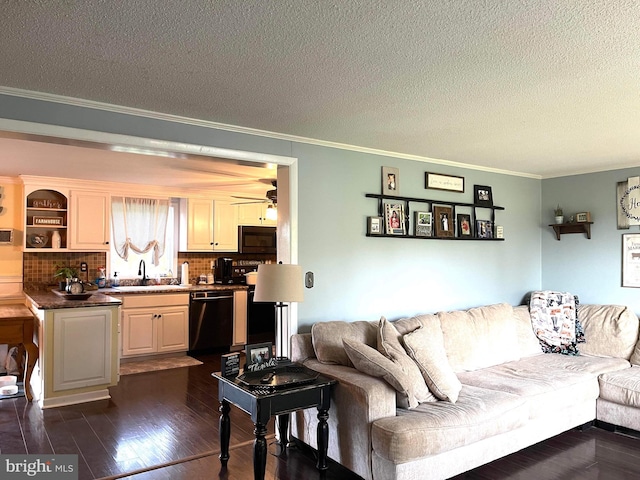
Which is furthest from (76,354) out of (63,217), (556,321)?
(556,321)

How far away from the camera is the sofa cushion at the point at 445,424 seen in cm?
267

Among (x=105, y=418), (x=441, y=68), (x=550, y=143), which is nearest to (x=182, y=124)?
(x=441, y=68)

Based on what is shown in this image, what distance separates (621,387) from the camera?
3.74 m

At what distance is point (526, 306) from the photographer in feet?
16.5

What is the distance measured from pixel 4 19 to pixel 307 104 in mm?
1531

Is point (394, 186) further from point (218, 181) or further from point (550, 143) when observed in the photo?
point (218, 181)

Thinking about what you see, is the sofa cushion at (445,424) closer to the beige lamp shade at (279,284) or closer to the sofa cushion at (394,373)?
the sofa cushion at (394,373)

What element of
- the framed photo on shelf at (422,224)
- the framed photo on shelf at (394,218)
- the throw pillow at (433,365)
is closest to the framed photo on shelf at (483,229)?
the framed photo on shelf at (422,224)

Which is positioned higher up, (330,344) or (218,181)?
(218,181)

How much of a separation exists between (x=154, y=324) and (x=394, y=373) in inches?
160

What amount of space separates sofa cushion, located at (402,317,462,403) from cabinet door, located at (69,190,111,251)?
14.7ft

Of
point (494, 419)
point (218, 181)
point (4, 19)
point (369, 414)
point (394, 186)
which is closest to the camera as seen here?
point (4, 19)

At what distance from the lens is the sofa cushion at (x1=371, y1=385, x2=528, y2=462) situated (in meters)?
2.67

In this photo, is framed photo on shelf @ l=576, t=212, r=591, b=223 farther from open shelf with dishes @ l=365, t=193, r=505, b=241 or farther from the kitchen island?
the kitchen island
